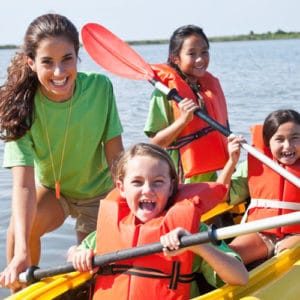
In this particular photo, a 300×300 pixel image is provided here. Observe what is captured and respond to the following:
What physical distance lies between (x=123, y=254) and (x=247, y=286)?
1.48 feet

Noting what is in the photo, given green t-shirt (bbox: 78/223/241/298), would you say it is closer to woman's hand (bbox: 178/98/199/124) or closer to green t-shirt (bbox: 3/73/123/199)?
green t-shirt (bbox: 3/73/123/199)

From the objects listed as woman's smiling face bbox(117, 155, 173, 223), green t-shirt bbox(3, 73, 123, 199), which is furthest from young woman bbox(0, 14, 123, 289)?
woman's smiling face bbox(117, 155, 173, 223)

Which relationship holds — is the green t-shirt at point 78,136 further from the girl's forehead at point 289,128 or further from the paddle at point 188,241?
the girl's forehead at point 289,128

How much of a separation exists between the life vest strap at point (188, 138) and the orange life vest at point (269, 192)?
21.6 inches

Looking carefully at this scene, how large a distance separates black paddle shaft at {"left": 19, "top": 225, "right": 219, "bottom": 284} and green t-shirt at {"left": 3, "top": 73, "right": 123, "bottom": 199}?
533mm

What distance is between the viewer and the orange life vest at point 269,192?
3.26 meters

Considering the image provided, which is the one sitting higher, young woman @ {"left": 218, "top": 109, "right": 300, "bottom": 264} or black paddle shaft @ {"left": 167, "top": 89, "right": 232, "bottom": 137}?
black paddle shaft @ {"left": 167, "top": 89, "right": 232, "bottom": 137}

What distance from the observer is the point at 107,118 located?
3.12m

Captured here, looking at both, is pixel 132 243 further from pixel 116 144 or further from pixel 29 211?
pixel 116 144

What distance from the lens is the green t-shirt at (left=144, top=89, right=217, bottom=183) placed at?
12.3 ft

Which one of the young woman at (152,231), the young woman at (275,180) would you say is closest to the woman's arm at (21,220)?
the young woman at (152,231)

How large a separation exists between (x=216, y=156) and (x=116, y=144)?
3.05 feet

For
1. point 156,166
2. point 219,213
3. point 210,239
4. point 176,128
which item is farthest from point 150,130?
point 210,239

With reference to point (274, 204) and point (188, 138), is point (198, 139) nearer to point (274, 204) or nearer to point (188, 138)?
point (188, 138)
